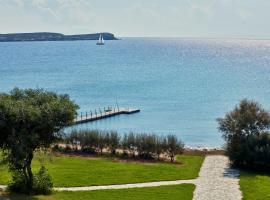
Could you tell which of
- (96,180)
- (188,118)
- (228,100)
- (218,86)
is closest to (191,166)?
(96,180)

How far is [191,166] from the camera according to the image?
144 ft

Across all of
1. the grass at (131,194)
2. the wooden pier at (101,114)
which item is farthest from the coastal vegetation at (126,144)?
the wooden pier at (101,114)

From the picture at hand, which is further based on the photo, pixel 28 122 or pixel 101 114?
pixel 101 114

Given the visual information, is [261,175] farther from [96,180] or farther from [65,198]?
[65,198]

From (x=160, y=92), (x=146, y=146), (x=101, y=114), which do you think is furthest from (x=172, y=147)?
(x=160, y=92)

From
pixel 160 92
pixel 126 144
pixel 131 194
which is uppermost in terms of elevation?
pixel 160 92

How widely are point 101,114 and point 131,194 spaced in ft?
198

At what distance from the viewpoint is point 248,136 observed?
149 ft

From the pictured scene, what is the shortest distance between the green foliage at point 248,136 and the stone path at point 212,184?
176cm

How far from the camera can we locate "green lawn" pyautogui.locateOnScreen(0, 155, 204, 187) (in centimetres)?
3622

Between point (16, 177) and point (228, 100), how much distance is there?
86.9 metres

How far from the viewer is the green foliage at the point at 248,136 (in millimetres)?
43000

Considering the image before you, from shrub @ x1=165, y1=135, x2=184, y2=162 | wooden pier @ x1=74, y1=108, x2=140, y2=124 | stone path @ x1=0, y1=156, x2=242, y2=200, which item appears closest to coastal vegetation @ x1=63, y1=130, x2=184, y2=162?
shrub @ x1=165, y1=135, x2=184, y2=162

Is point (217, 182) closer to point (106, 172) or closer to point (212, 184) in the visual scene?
point (212, 184)
